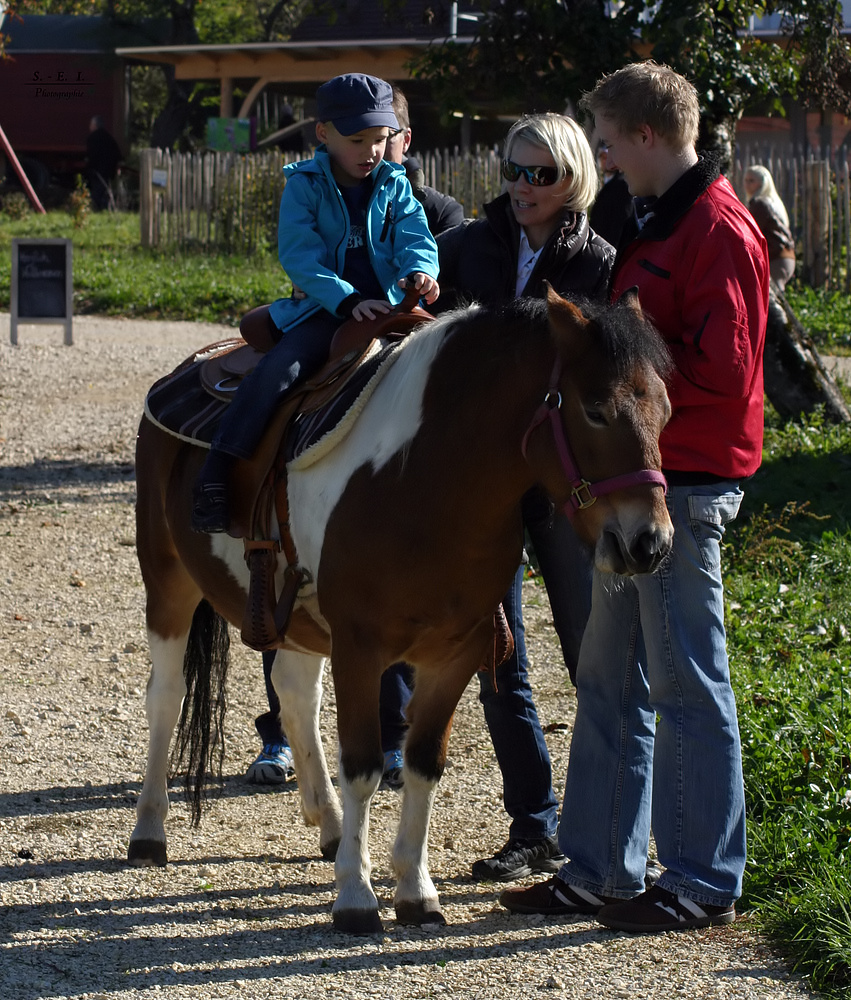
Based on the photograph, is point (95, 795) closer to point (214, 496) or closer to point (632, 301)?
point (214, 496)

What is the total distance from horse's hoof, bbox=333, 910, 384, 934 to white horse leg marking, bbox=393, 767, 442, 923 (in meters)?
0.15

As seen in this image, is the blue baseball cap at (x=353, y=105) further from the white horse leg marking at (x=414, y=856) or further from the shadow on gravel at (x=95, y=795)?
the shadow on gravel at (x=95, y=795)

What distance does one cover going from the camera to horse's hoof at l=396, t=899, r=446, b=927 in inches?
148

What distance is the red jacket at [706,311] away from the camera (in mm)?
3303

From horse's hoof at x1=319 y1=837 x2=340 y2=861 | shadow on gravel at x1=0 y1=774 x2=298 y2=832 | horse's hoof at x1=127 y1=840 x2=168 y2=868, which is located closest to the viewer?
horse's hoof at x1=127 y1=840 x2=168 y2=868

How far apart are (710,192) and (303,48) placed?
22.8 m

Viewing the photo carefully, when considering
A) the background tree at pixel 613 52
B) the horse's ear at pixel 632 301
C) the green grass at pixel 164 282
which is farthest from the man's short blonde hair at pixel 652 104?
the green grass at pixel 164 282

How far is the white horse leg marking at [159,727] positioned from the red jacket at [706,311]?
6.75 ft

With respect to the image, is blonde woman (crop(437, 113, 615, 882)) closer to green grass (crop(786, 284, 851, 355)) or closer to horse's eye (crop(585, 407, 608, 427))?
horse's eye (crop(585, 407, 608, 427))

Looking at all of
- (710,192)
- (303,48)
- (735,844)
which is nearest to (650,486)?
(710,192)

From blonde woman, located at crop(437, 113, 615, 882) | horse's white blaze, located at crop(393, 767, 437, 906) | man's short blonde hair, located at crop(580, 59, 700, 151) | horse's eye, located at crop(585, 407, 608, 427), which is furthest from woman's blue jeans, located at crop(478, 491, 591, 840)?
man's short blonde hair, located at crop(580, 59, 700, 151)

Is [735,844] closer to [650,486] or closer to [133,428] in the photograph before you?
[650,486]

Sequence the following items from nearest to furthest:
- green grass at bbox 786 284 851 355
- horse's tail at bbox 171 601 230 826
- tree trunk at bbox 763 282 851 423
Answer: horse's tail at bbox 171 601 230 826
tree trunk at bbox 763 282 851 423
green grass at bbox 786 284 851 355

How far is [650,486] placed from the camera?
10.0 ft
